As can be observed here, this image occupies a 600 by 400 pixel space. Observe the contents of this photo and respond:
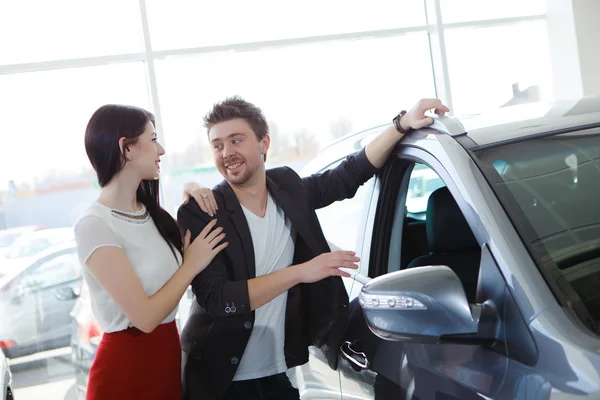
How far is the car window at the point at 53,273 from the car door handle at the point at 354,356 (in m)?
4.45

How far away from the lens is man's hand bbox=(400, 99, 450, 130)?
1.79 m

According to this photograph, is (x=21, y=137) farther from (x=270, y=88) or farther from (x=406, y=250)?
(x=406, y=250)

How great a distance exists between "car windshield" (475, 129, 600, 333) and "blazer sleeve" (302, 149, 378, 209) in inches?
24.8

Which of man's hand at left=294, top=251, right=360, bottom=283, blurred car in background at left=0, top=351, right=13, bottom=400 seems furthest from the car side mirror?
blurred car in background at left=0, top=351, right=13, bottom=400

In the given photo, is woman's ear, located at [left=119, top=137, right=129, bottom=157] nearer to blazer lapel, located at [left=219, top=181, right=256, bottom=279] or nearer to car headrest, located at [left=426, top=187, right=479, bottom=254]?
blazer lapel, located at [left=219, top=181, right=256, bottom=279]

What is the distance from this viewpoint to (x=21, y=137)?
19.0ft

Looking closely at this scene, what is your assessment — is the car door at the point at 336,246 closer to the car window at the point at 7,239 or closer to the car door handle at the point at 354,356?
the car door handle at the point at 354,356

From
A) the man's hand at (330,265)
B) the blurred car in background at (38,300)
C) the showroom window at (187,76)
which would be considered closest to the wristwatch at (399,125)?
the man's hand at (330,265)

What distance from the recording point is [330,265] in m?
1.81

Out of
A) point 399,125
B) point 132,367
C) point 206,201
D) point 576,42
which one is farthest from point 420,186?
point 576,42

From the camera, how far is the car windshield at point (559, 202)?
4.02 feet

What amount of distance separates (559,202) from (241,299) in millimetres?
890

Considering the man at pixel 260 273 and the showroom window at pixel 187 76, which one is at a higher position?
the showroom window at pixel 187 76

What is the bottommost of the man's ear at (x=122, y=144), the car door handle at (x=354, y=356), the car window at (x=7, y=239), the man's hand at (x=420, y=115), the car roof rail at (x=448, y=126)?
the car window at (x=7, y=239)
